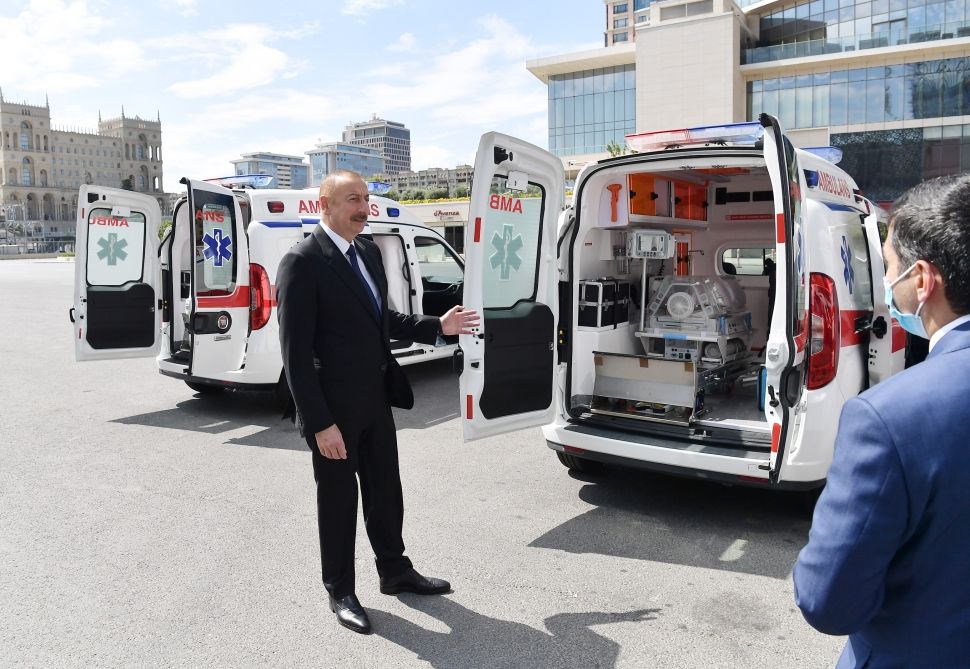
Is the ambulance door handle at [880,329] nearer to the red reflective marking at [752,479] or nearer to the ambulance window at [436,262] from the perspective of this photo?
the red reflective marking at [752,479]

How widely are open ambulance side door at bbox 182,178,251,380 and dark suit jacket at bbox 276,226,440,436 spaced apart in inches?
156

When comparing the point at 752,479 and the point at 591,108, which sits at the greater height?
the point at 591,108

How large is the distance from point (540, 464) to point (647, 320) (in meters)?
1.58

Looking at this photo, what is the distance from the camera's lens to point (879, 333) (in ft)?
14.9

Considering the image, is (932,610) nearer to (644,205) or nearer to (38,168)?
(644,205)

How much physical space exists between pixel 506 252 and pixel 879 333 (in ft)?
7.30

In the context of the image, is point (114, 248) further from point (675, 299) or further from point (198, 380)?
point (675, 299)

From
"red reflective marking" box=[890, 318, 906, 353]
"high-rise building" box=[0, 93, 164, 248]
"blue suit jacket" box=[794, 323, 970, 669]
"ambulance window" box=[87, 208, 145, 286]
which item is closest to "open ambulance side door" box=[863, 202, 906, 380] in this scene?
"red reflective marking" box=[890, 318, 906, 353]

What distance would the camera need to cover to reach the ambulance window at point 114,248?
8078 mm

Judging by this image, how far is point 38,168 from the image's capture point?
14775 centimetres

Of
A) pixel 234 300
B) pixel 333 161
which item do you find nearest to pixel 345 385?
pixel 234 300

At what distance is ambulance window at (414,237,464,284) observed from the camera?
30.1 feet

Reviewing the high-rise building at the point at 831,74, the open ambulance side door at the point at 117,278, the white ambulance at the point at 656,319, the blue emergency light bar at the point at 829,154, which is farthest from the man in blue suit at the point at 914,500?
the high-rise building at the point at 831,74

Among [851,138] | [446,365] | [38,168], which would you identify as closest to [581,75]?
[851,138]
